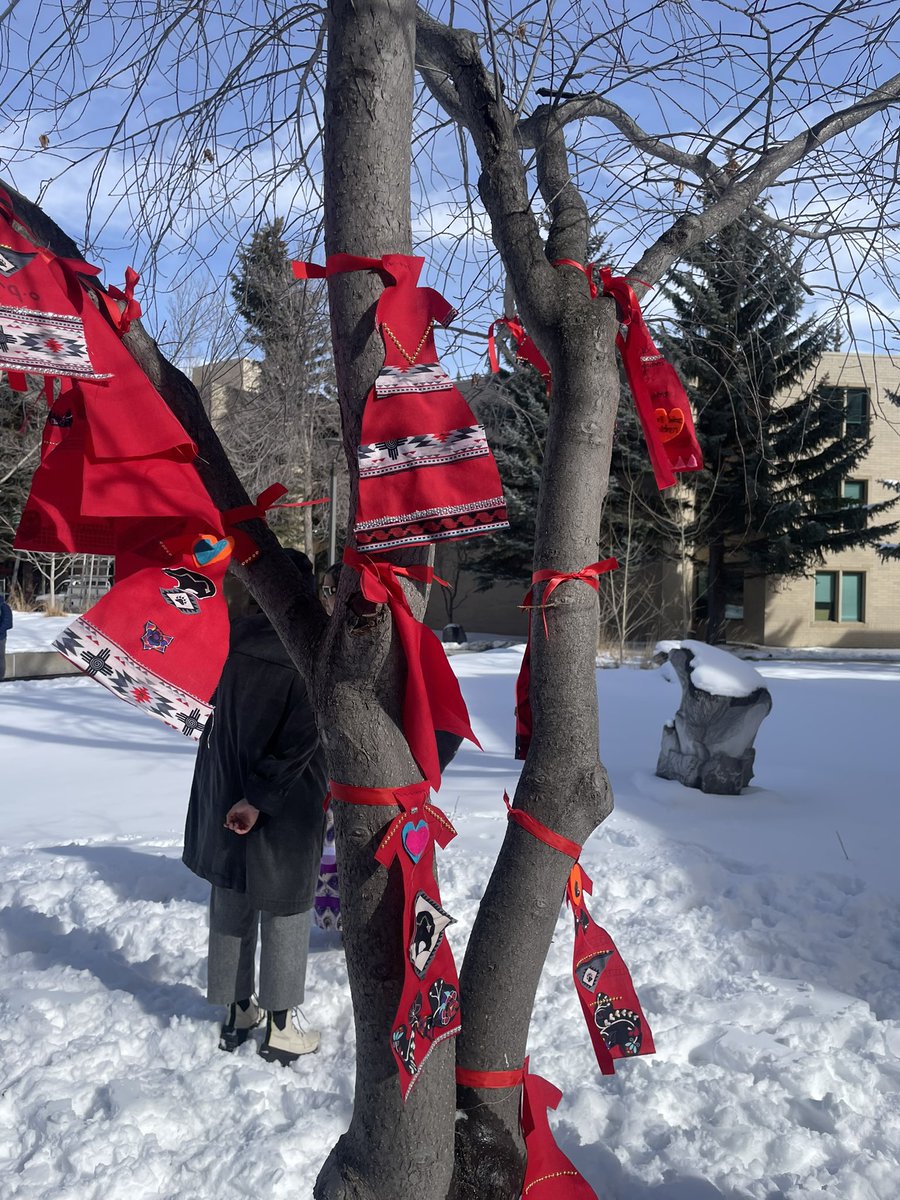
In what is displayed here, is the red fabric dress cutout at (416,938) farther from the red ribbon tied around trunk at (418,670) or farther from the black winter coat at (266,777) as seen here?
the black winter coat at (266,777)

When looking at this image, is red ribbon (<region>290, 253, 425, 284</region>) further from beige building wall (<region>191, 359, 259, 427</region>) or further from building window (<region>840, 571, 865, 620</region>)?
building window (<region>840, 571, 865, 620</region>)

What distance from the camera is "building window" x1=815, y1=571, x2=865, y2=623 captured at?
2472 cm

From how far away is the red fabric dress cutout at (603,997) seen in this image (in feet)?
8.15

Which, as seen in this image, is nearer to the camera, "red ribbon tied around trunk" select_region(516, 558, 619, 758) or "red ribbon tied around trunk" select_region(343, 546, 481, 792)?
"red ribbon tied around trunk" select_region(343, 546, 481, 792)

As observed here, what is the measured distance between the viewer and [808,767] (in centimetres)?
716

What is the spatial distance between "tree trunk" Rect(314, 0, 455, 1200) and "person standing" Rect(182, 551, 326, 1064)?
124cm

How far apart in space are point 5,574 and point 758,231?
23.5 meters

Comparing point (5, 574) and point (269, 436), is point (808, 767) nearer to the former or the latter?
point (269, 436)

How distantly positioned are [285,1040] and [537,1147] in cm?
115

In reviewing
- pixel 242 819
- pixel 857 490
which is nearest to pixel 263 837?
pixel 242 819

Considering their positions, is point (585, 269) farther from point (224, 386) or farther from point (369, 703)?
point (224, 386)

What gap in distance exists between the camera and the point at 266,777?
308cm

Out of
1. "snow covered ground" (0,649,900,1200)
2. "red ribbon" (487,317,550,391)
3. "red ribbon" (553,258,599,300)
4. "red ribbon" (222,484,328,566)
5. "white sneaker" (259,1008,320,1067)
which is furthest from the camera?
"white sneaker" (259,1008,320,1067)

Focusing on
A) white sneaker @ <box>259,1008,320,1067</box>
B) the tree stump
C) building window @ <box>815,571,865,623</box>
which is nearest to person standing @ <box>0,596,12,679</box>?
the tree stump
